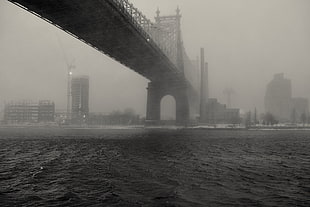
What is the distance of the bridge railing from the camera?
37859 mm

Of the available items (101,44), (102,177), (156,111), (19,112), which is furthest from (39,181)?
(19,112)

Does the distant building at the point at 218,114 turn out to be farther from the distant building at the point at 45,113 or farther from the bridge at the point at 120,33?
the distant building at the point at 45,113

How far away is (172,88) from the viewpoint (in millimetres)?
81562

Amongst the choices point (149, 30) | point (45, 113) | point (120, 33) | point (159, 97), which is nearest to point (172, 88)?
point (159, 97)

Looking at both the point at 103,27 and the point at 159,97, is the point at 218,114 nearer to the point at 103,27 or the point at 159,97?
the point at 159,97

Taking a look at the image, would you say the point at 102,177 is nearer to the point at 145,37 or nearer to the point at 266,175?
the point at 266,175

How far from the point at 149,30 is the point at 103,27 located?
21.3 m

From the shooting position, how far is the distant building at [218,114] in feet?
397

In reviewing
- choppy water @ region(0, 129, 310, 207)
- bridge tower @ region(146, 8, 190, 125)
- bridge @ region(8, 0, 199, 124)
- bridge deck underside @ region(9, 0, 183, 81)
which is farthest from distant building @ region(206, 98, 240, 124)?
choppy water @ region(0, 129, 310, 207)

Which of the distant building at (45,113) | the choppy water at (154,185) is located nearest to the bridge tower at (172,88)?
the choppy water at (154,185)

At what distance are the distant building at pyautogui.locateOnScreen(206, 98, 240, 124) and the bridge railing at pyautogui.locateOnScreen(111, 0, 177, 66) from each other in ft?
139

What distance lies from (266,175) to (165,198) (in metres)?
6.78

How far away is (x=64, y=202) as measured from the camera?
10055 millimetres

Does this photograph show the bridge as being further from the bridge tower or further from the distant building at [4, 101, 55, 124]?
the distant building at [4, 101, 55, 124]
